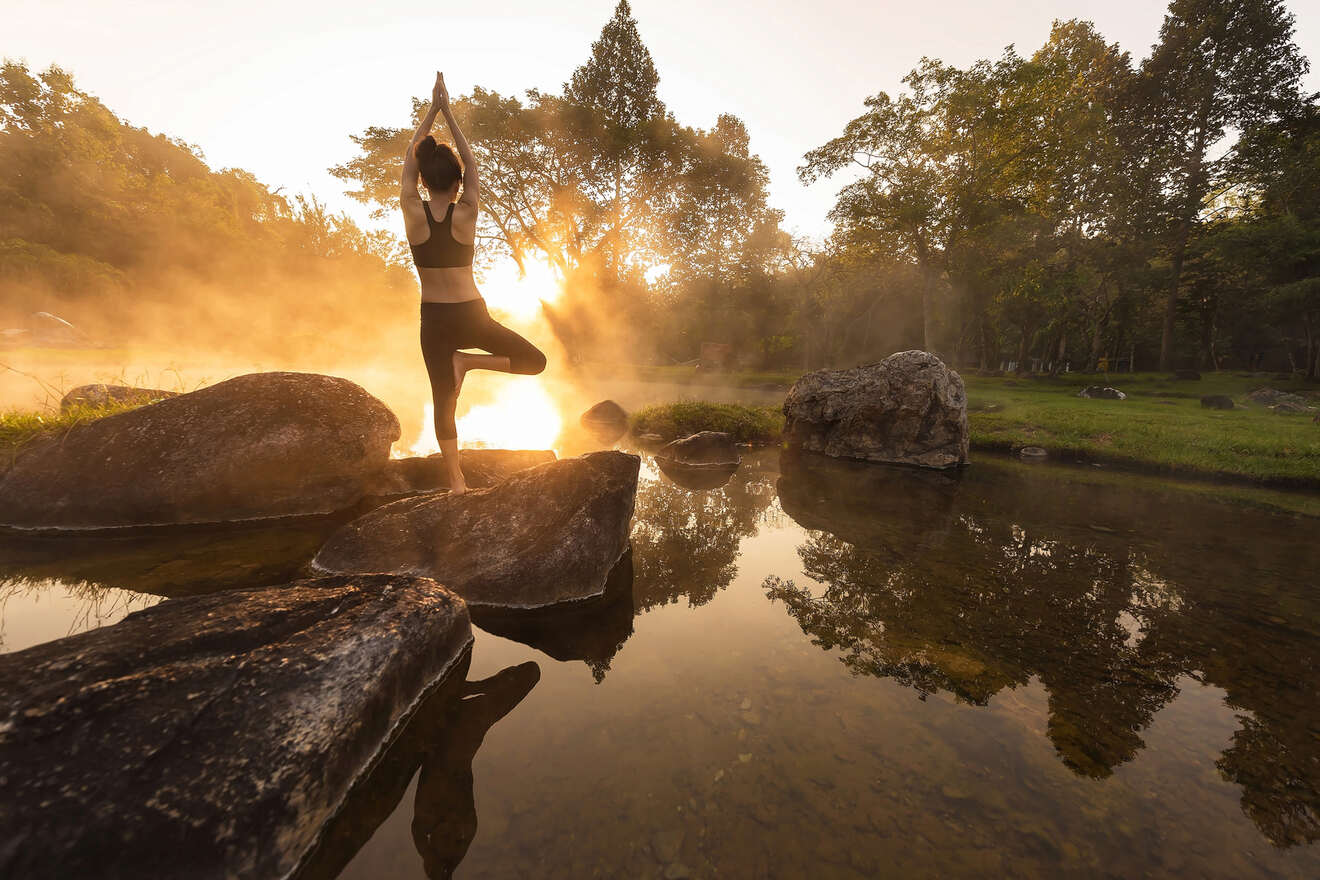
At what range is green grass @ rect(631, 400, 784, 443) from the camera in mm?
13977

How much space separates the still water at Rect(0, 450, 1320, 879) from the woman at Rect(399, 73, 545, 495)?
248 cm

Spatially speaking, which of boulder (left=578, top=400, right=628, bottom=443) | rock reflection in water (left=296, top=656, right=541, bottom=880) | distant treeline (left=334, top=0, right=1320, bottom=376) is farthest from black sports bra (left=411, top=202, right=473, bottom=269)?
distant treeline (left=334, top=0, right=1320, bottom=376)

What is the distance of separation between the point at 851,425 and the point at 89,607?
1376 cm

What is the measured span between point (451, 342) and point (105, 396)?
8525 mm

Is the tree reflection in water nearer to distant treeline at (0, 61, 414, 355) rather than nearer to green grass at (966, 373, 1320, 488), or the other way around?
green grass at (966, 373, 1320, 488)

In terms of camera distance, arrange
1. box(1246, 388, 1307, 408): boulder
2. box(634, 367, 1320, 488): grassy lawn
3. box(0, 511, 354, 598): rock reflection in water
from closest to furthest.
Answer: box(0, 511, 354, 598): rock reflection in water < box(634, 367, 1320, 488): grassy lawn < box(1246, 388, 1307, 408): boulder

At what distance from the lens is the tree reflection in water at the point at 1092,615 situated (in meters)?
3.00

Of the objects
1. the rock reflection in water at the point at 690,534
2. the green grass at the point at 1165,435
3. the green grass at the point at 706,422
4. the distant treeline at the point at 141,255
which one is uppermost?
the distant treeline at the point at 141,255

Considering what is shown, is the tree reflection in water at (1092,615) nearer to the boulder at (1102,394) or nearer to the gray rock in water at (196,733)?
the gray rock in water at (196,733)

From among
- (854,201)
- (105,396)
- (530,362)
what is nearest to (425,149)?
(530,362)

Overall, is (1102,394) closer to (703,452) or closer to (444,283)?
(703,452)

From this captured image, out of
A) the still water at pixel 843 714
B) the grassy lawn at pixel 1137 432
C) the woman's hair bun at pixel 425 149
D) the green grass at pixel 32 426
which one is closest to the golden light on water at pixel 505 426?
the grassy lawn at pixel 1137 432

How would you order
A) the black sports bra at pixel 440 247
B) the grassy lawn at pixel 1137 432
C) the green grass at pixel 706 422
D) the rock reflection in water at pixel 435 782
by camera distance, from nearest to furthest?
the rock reflection in water at pixel 435 782
the black sports bra at pixel 440 247
the grassy lawn at pixel 1137 432
the green grass at pixel 706 422

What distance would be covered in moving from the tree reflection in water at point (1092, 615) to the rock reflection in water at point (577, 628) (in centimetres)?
166
